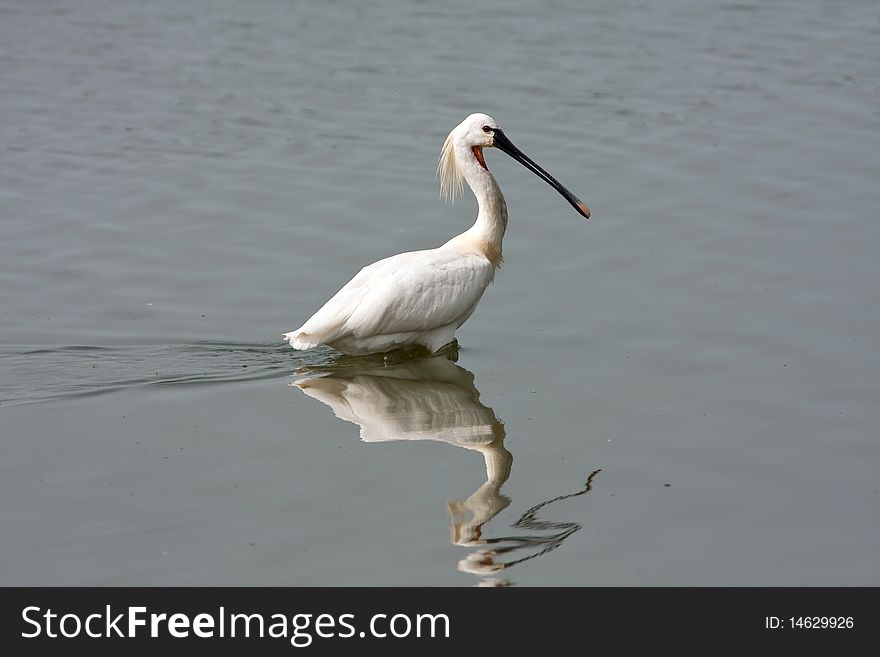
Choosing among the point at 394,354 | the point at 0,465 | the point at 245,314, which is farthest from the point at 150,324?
the point at 0,465

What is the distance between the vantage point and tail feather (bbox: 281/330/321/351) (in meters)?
8.92

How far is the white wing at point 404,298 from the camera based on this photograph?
9.00 meters

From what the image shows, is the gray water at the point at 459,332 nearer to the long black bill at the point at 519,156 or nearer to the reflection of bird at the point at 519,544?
the reflection of bird at the point at 519,544

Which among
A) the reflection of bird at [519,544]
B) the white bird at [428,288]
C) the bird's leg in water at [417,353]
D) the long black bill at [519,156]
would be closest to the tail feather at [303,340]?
the white bird at [428,288]

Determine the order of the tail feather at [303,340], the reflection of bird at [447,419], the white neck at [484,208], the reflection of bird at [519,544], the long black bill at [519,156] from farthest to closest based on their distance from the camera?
the long black bill at [519,156], the white neck at [484,208], the tail feather at [303,340], the reflection of bird at [447,419], the reflection of bird at [519,544]

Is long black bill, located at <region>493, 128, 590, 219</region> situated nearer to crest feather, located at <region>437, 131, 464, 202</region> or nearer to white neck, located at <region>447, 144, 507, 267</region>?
white neck, located at <region>447, 144, 507, 267</region>

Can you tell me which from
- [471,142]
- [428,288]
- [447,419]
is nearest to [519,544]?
[447,419]

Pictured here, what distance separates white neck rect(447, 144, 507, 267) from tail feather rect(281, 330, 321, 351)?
1.52 meters

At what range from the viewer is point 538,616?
619cm

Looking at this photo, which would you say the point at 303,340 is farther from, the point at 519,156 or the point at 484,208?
the point at 519,156

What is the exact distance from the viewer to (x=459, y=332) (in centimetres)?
1005

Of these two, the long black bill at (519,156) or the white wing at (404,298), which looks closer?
the white wing at (404,298)

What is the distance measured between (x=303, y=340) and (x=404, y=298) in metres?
0.76

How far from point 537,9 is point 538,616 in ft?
49.4
